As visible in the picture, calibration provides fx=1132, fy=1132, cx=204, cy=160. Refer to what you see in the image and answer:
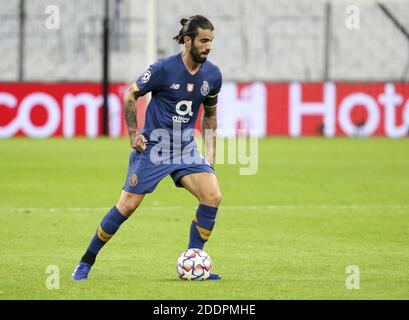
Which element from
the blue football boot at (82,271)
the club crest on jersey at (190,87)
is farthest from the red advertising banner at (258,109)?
the blue football boot at (82,271)

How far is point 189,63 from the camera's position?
931 cm

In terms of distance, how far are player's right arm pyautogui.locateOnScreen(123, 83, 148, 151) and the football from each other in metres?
0.97

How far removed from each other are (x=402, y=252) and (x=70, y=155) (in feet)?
45.2

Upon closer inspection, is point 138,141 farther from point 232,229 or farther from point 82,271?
point 232,229

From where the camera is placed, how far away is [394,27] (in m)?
32.2

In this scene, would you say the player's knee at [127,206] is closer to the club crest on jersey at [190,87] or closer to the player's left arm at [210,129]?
the player's left arm at [210,129]

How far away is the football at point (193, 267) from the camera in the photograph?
9.09 metres

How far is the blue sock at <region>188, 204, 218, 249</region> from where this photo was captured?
30.6 ft

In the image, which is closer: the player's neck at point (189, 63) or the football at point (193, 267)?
the football at point (193, 267)

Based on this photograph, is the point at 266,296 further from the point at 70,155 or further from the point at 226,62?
the point at 226,62

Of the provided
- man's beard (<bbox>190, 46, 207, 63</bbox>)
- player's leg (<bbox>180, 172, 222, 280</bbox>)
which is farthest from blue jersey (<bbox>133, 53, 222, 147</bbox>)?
player's leg (<bbox>180, 172, 222, 280</bbox>)

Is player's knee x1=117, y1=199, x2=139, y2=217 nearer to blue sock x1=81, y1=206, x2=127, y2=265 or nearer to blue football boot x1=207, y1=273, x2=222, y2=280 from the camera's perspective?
blue sock x1=81, y1=206, x2=127, y2=265

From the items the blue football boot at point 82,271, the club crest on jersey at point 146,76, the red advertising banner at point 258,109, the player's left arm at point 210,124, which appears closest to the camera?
the blue football boot at point 82,271
